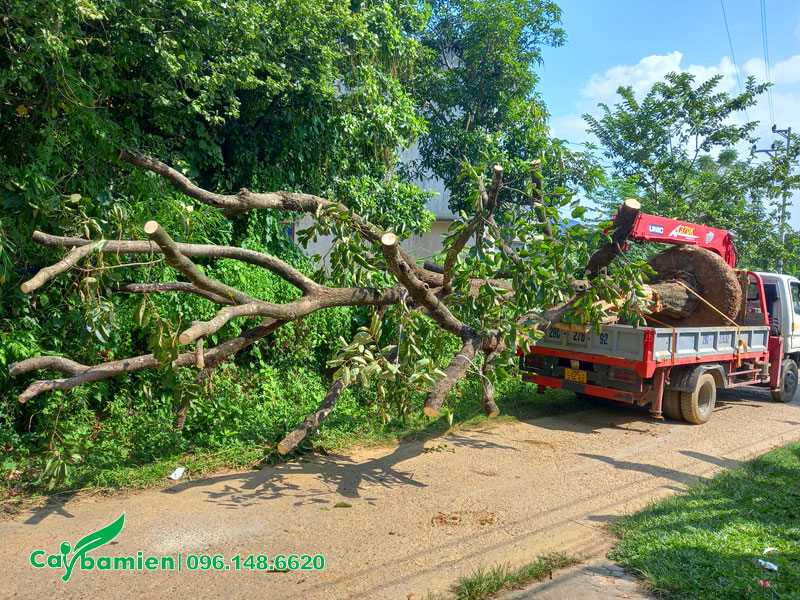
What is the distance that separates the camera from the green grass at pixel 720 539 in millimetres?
4078

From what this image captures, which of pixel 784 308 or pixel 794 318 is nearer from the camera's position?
pixel 784 308

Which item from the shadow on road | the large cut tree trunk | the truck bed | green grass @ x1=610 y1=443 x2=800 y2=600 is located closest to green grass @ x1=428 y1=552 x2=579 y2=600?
green grass @ x1=610 y1=443 x2=800 y2=600

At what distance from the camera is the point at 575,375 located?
9195mm

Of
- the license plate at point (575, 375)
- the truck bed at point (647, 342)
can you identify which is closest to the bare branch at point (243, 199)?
the truck bed at point (647, 342)

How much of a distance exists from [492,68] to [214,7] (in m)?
7.78

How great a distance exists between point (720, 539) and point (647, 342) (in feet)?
12.5

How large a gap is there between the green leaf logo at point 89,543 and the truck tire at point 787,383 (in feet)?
36.4

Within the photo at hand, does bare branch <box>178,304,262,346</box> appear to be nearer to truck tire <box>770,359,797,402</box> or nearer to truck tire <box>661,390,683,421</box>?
truck tire <box>661,390,683,421</box>

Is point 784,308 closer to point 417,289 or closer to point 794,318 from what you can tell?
point 794,318

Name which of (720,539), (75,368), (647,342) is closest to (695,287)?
(647,342)

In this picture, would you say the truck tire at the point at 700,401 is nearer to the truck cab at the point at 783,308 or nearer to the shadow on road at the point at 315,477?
the truck cab at the point at 783,308

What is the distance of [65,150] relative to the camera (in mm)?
6969

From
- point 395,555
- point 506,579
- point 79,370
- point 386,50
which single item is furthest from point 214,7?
point 506,579

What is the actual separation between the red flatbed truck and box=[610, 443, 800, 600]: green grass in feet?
7.23
